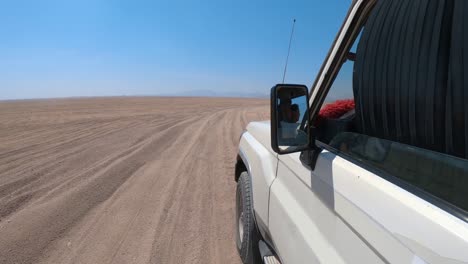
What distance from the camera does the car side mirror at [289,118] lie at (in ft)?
5.73

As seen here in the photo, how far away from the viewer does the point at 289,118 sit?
1.96 m

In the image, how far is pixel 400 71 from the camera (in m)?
1.27

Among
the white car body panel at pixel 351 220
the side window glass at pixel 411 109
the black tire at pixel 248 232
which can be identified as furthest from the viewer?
the black tire at pixel 248 232

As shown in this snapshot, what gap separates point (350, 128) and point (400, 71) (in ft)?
1.94

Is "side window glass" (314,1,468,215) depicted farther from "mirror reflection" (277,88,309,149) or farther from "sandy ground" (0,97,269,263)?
"sandy ground" (0,97,269,263)

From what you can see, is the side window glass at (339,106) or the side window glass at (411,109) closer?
the side window glass at (411,109)

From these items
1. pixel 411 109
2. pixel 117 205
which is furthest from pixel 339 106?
pixel 117 205

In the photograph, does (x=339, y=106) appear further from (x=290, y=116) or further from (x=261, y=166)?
(x=261, y=166)

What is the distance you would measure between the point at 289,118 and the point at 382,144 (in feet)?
2.13

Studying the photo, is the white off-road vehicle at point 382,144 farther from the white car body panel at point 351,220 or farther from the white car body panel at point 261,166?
the white car body panel at point 261,166

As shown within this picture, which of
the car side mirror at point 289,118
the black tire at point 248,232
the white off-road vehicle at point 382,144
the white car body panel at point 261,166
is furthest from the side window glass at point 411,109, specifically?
the black tire at point 248,232

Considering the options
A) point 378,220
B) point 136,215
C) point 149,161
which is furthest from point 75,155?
point 378,220

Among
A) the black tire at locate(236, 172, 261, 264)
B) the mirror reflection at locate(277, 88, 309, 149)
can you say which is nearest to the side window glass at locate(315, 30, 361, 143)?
the mirror reflection at locate(277, 88, 309, 149)

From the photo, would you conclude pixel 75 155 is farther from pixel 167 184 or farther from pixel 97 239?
pixel 97 239
